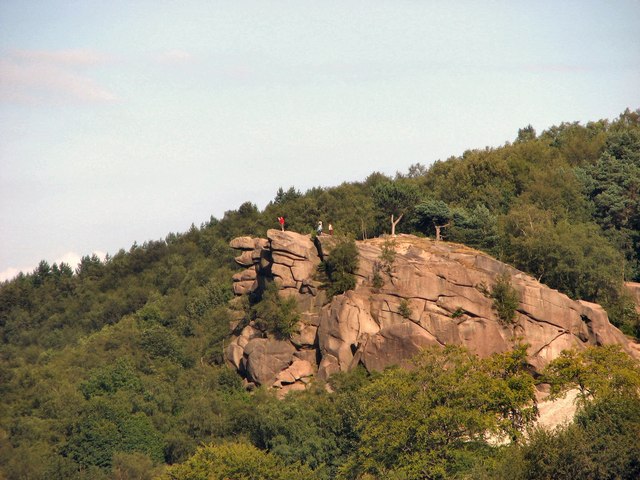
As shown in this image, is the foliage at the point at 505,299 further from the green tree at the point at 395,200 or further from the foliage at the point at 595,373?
the green tree at the point at 395,200

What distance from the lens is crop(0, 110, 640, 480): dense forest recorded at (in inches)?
2549

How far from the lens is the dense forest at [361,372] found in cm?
6475

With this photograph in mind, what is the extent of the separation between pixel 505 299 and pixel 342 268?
959 cm

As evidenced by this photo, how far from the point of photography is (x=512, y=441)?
64125 millimetres

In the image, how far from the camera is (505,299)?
256ft

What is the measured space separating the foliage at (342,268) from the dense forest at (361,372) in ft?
22.1

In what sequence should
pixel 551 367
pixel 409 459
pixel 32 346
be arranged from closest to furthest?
1. pixel 409 459
2. pixel 551 367
3. pixel 32 346

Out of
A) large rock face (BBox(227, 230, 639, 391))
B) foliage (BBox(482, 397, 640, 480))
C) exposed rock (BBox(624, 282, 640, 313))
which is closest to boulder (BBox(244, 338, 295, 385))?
large rock face (BBox(227, 230, 639, 391))

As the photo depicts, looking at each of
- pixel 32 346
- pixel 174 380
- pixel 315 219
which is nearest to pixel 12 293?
pixel 32 346

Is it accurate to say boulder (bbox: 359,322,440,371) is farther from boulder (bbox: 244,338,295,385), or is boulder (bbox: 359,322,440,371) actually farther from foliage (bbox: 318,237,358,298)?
boulder (bbox: 244,338,295,385)

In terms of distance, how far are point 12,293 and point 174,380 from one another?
5738cm

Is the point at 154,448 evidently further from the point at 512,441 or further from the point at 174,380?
the point at 512,441

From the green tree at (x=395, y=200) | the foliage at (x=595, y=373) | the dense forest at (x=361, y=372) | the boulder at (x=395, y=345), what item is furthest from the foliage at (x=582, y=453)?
Result: the green tree at (x=395, y=200)

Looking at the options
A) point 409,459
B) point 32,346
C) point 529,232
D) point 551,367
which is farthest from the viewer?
point 32,346
